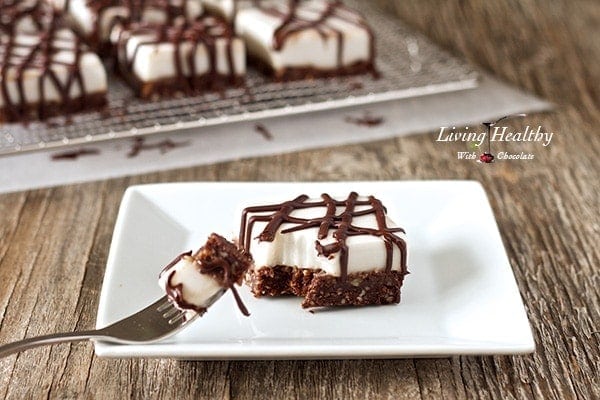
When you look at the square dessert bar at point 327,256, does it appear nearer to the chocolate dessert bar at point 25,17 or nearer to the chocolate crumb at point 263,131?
the chocolate crumb at point 263,131

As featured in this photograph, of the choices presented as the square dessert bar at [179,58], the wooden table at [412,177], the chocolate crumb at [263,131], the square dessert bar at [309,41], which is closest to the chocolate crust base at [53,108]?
the square dessert bar at [179,58]

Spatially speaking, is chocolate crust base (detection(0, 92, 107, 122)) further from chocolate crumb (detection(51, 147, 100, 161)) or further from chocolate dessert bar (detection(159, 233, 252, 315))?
chocolate dessert bar (detection(159, 233, 252, 315))

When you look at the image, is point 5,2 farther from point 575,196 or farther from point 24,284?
point 575,196

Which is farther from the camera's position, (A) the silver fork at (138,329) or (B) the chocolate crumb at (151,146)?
(B) the chocolate crumb at (151,146)

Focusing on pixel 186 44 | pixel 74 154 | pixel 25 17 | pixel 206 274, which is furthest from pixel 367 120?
pixel 206 274

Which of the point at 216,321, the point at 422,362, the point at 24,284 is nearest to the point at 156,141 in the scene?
the point at 24,284

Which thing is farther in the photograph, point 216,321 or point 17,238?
point 17,238
